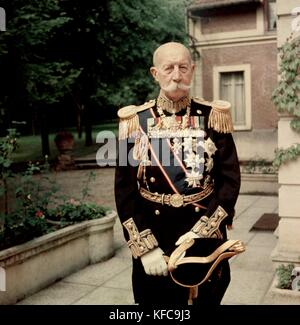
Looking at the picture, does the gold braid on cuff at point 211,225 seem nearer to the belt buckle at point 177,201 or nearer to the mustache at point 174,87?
the belt buckle at point 177,201

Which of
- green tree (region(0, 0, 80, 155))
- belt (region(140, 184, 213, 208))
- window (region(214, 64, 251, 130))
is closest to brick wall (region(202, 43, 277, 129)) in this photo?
window (region(214, 64, 251, 130))

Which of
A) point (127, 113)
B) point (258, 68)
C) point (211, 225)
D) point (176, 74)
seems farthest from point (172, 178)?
point (258, 68)

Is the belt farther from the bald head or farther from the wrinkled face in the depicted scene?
the bald head

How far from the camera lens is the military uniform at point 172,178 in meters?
2.65

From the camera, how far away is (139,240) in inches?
102

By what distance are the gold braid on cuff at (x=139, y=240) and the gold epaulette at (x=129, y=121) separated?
53 centimetres

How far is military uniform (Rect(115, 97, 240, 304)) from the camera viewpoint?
265 centimetres

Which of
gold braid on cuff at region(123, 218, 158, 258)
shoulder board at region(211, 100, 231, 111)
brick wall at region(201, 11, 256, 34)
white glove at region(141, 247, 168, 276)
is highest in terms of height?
brick wall at region(201, 11, 256, 34)

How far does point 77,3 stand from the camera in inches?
616

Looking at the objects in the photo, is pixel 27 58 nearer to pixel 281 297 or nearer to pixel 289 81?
pixel 289 81

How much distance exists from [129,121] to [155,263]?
858 millimetres

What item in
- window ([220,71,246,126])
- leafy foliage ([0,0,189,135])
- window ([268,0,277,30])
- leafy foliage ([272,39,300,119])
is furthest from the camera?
window ([220,71,246,126])

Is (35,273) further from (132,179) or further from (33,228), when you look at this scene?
(132,179)
